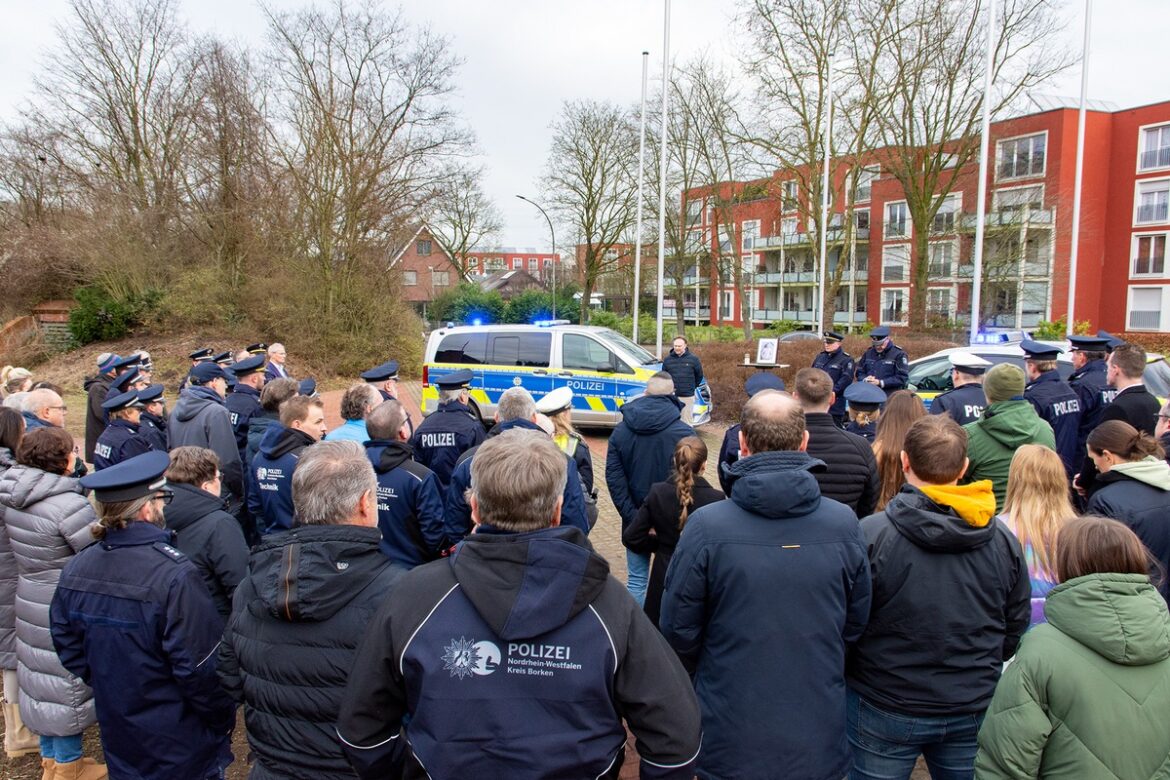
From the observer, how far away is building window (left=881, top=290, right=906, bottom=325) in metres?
44.2

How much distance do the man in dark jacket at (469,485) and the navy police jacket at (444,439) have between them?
61 centimetres

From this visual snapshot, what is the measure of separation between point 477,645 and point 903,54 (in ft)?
97.0

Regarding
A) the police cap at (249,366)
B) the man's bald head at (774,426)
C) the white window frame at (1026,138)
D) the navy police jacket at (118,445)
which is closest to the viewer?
the man's bald head at (774,426)

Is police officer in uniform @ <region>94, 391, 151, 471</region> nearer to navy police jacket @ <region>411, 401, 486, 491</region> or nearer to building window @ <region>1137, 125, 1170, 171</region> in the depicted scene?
navy police jacket @ <region>411, 401, 486, 491</region>

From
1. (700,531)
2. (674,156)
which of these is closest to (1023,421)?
(700,531)

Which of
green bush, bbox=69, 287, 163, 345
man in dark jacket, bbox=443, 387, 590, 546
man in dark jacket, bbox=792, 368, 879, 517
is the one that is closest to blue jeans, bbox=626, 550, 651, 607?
man in dark jacket, bbox=443, 387, 590, 546

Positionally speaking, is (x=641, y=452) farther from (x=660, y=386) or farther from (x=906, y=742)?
(x=906, y=742)

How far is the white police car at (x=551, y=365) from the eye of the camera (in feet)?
40.7

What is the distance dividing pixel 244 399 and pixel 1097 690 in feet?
21.5

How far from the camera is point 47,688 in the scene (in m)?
3.41

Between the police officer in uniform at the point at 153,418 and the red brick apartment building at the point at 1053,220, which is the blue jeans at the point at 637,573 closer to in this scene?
the police officer in uniform at the point at 153,418

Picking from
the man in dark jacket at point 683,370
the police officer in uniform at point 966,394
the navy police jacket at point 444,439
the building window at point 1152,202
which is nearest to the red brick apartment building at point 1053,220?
the building window at point 1152,202

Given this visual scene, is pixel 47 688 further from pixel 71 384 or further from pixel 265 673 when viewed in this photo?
pixel 71 384

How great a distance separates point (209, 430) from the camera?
232 inches
